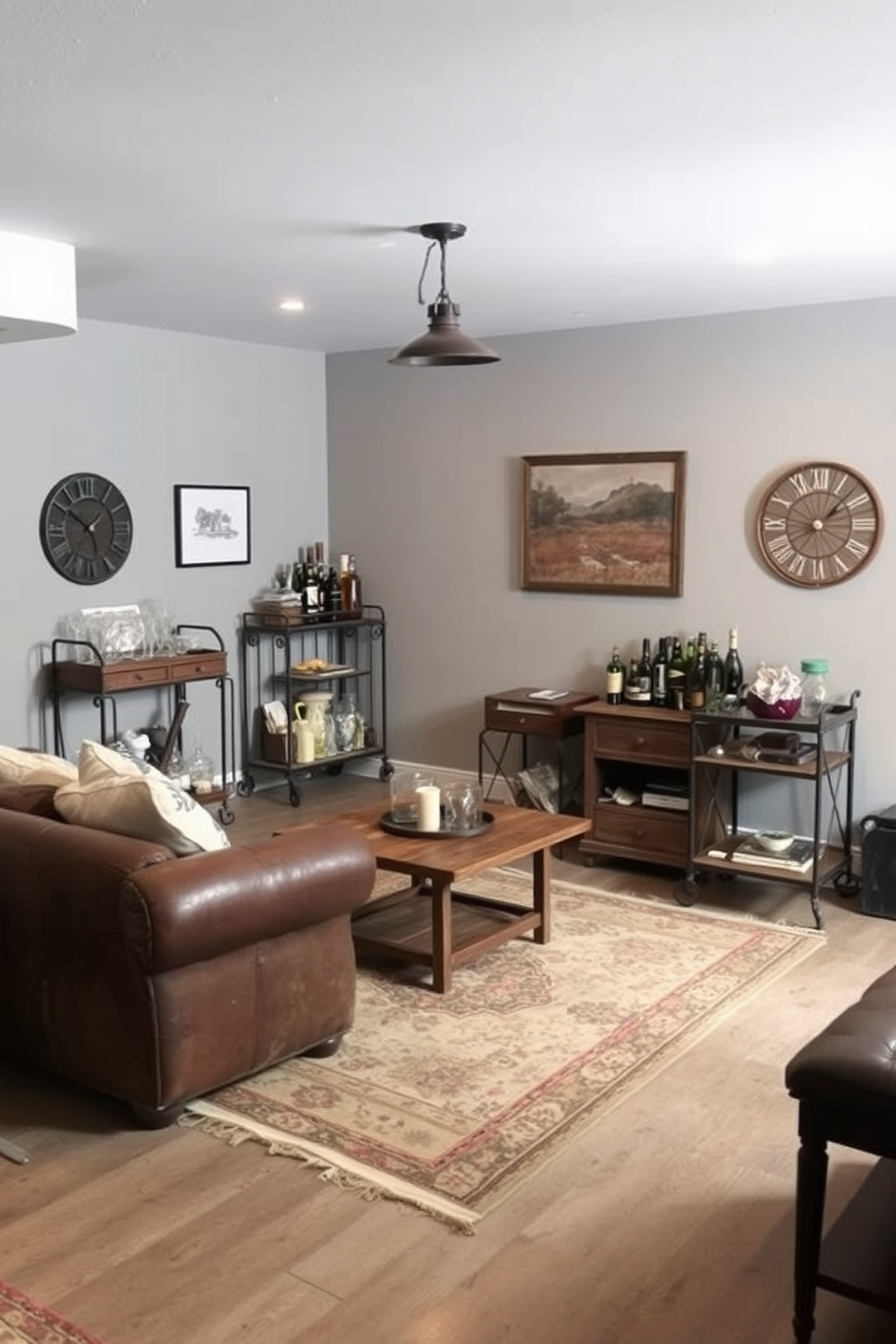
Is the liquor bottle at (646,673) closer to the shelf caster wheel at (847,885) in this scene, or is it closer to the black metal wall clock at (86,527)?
the shelf caster wheel at (847,885)

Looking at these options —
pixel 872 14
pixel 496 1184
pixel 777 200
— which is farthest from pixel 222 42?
pixel 496 1184

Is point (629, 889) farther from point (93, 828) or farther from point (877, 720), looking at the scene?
point (93, 828)

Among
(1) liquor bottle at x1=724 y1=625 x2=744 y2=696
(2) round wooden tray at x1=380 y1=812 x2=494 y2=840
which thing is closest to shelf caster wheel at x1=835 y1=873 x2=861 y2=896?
(1) liquor bottle at x1=724 y1=625 x2=744 y2=696

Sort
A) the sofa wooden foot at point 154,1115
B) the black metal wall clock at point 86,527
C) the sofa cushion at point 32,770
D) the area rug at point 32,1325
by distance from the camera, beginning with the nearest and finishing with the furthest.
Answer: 1. the area rug at point 32,1325
2. the sofa wooden foot at point 154,1115
3. the sofa cushion at point 32,770
4. the black metal wall clock at point 86,527

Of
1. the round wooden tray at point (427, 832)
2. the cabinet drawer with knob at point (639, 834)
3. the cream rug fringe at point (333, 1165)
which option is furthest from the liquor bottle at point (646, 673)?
the cream rug fringe at point (333, 1165)

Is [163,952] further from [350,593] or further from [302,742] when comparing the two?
[350,593]

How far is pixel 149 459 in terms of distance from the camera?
6.11 metres

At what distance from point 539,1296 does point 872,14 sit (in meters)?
2.57

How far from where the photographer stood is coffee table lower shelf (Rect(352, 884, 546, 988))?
406cm

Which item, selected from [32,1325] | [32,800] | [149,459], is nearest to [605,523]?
[149,459]

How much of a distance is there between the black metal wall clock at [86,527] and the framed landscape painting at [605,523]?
2003 mm

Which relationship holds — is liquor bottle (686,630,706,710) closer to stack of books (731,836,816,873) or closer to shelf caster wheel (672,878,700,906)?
stack of books (731,836,816,873)

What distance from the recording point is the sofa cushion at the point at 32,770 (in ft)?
11.8

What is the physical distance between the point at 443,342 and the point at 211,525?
2881mm
